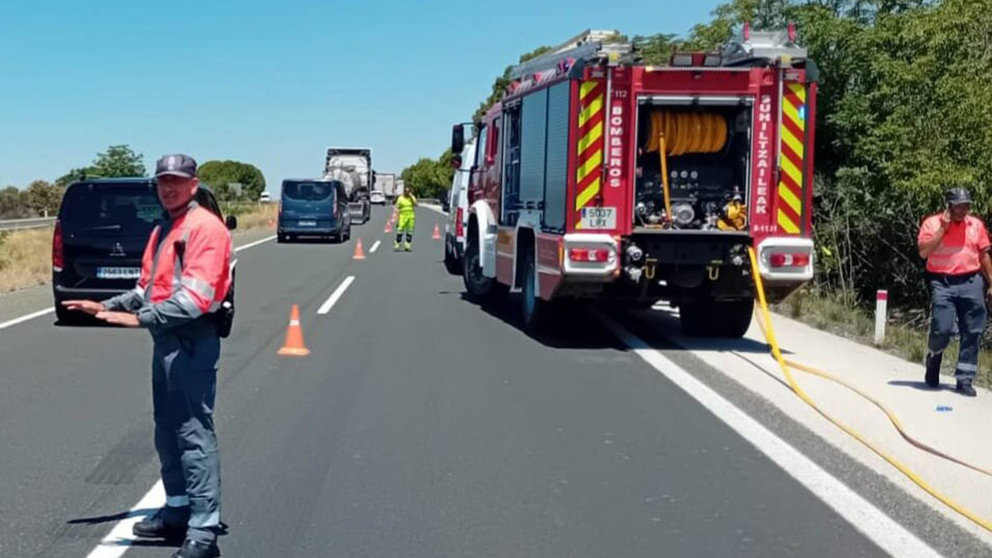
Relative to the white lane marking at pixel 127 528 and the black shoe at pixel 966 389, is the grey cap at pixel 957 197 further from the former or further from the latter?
the white lane marking at pixel 127 528

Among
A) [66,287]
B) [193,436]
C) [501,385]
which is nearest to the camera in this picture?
[193,436]

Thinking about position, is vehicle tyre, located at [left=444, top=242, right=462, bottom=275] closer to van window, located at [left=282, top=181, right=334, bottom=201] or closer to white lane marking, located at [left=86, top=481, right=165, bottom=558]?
van window, located at [left=282, top=181, right=334, bottom=201]

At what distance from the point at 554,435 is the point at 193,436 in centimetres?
320

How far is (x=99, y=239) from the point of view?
13.2m

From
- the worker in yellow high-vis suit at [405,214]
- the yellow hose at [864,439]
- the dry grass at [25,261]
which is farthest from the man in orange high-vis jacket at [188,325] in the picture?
the worker in yellow high-vis suit at [405,214]

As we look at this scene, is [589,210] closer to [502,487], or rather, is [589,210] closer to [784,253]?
[784,253]

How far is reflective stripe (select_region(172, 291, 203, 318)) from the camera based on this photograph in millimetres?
4742

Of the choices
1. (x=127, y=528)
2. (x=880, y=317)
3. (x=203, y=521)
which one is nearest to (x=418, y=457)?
(x=127, y=528)

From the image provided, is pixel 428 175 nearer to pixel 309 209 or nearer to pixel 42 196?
pixel 42 196

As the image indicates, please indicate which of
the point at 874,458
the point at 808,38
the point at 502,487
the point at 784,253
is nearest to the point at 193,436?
the point at 502,487

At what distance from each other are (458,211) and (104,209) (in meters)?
8.63

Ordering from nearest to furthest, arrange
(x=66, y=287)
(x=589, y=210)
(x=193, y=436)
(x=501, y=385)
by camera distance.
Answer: (x=193, y=436) < (x=501, y=385) < (x=589, y=210) < (x=66, y=287)

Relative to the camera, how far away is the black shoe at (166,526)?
5.31 m

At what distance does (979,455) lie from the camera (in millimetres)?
6984
